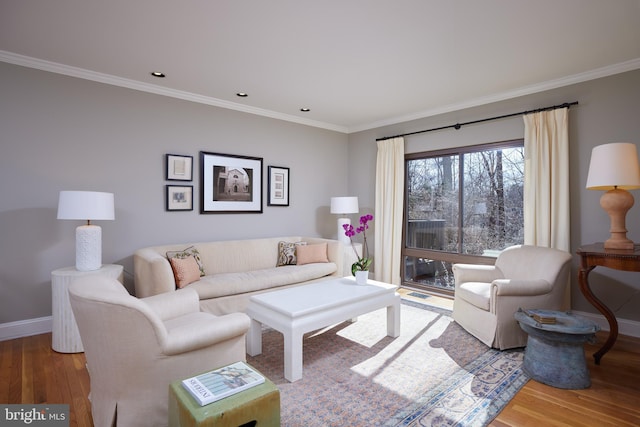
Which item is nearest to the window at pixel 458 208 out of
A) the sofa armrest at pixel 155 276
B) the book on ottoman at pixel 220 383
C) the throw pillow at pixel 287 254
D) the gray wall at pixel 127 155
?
the gray wall at pixel 127 155

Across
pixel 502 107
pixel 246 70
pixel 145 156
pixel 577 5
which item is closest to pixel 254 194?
pixel 145 156

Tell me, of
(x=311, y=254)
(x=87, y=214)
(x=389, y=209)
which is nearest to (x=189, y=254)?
(x=87, y=214)

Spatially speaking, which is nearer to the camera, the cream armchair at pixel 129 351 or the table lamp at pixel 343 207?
the cream armchair at pixel 129 351

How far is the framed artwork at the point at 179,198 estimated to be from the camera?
3.83 m

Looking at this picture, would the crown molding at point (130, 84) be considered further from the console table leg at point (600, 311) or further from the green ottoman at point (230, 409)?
the console table leg at point (600, 311)

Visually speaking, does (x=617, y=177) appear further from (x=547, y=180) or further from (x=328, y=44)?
(x=328, y=44)

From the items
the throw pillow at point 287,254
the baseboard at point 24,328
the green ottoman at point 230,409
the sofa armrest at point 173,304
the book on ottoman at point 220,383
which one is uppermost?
the throw pillow at point 287,254

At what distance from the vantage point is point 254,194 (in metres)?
4.58

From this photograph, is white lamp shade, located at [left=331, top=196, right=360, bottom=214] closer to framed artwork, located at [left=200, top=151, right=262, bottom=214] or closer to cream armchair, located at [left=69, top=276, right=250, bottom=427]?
framed artwork, located at [left=200, top=151, right=262, bottom=214]

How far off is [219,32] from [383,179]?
3264 mm

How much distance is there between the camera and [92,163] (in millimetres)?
3354

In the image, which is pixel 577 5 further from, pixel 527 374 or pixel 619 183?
pixel 527 374

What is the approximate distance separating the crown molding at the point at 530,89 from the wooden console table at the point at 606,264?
1800 millimetres

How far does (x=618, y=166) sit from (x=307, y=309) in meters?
2.65
